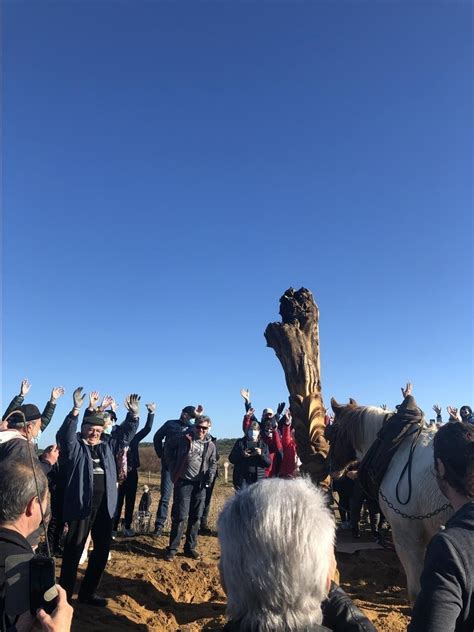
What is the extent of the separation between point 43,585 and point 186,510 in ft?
18.6

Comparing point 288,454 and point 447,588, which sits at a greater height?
point 288,454

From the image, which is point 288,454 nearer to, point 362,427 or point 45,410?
point 362,427

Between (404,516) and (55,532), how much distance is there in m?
4.34

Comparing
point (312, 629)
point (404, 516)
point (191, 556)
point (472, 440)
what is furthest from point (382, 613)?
point (312, 629)

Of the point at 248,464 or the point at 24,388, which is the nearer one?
the point at 24,388

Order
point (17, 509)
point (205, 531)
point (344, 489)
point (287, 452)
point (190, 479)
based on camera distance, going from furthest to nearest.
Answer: point (344, 489), point (205, 531), point (287, 452), point (190, 479), point (17, 509)

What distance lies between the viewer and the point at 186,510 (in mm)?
6781

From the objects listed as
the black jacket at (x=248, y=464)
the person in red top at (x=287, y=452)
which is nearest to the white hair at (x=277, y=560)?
the black jacket at (x=248, y=464)

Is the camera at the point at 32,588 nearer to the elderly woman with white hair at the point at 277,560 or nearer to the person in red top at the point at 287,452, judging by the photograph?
the elderly woman with white hair at the point at 277,560

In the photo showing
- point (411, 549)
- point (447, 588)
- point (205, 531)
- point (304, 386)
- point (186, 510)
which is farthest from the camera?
point (205, 531)

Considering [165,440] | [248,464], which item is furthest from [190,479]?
[248,464]

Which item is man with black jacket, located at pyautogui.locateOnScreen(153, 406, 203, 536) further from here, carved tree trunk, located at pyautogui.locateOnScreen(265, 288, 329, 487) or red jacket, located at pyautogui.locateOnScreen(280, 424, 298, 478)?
carved tree trunk, located at pyautogui.locateOnScreen(265, 288, 329, 487)

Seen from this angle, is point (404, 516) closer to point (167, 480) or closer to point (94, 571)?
point (94, 571)

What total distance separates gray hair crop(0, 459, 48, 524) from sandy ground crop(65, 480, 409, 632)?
10.5ft
